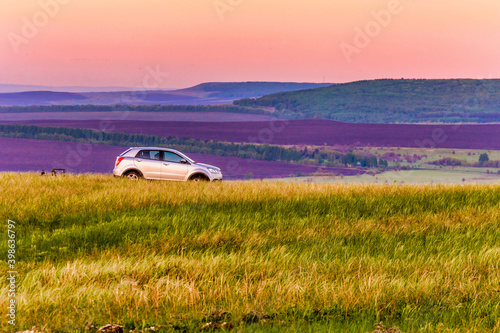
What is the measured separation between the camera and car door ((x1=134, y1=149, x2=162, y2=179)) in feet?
70.7

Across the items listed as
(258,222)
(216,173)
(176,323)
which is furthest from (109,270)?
(216,173)

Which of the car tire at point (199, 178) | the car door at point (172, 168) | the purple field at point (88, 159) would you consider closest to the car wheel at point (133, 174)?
the car door at point (172, 168)

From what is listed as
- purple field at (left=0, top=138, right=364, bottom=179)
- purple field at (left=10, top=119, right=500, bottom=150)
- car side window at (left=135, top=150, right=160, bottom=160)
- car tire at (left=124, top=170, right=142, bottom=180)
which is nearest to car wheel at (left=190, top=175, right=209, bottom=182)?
car side window at (left=135, top=150, right=160, bottom=160)

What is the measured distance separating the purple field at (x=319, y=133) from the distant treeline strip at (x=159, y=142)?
2845 mm

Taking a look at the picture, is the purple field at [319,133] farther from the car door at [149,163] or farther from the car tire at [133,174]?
the car tire at [133,174]

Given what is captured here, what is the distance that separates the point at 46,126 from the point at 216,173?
378 ft

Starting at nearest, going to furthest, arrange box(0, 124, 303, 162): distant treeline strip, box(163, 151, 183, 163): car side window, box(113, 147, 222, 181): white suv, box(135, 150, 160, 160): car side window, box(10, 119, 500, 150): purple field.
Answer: box(113, 147, 222, 181): white suv
box(135, 150, 160, 160): car side window
box(163, 151, 183, 163): car side window
box(0, 124, 303, 162): distant treeline strip
box(10, 119, 500, 150): purple field

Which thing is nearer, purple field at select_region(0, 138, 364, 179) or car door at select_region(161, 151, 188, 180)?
car door at select_region(161, 151, 188, 180)

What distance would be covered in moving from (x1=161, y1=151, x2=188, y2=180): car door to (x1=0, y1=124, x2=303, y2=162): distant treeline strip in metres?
92.3

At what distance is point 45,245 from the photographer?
35.4 feet

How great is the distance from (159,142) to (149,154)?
321 feet

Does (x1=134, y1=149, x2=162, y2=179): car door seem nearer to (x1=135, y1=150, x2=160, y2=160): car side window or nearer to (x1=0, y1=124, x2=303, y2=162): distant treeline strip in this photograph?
(x1=135, y1=150, x2=160, y2=160): car side window

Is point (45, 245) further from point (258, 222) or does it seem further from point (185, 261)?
point (258, 222)

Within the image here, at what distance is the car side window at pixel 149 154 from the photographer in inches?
856
